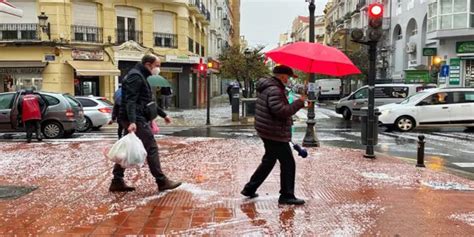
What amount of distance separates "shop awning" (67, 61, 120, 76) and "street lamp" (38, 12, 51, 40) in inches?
78.5

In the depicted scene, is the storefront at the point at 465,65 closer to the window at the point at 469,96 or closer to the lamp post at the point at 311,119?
the window at the point at 469,96

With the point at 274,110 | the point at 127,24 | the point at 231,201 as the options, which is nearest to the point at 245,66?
the point at 127,24

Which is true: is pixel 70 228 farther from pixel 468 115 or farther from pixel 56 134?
pixel 468 115

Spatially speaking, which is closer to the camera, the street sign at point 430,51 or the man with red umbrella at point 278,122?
the man with red umbrella at point 278,122

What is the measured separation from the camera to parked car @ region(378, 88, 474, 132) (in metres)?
16.8

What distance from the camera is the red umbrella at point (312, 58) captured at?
19.3 ft

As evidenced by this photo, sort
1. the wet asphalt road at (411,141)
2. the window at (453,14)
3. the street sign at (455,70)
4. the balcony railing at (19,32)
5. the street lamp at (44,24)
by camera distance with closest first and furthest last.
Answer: the wet asphalt road at (411,141)
the street lamp at (44,24)
the balcony railing at (19,32)
the window at (453,14)
the street sign at (455,70)

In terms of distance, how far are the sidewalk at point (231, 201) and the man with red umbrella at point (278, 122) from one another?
33cm

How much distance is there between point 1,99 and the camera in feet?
47.3

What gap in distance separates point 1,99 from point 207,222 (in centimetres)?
1173

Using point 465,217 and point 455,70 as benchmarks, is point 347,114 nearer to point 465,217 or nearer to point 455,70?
point 455,70

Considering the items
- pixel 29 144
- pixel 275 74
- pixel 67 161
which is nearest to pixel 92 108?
pixel 29 144

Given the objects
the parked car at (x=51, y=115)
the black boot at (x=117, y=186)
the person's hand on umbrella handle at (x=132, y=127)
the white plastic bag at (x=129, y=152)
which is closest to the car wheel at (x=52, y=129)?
the parked car at (x=51, y=115)

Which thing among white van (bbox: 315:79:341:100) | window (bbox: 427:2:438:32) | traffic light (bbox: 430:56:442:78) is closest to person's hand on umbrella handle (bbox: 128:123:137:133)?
traffic light (bbox: 430:56:442:78)
